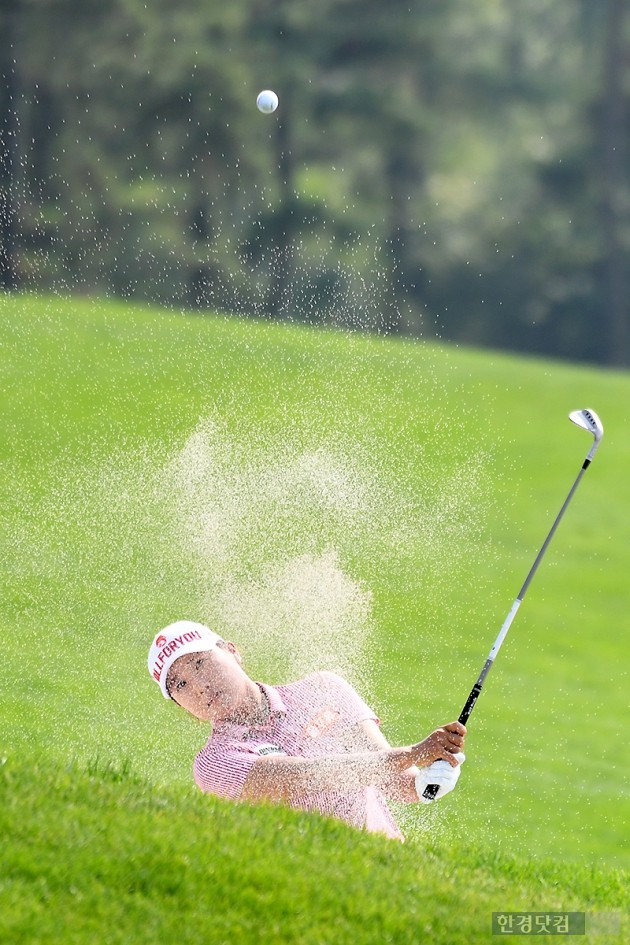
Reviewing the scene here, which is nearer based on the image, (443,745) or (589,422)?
(443,745)

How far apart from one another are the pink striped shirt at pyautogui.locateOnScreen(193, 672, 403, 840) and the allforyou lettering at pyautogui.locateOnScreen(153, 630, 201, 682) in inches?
11.1

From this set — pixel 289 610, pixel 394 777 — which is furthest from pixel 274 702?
pixel 289 610

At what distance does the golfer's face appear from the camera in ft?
16.3

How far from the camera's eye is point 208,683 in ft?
16.3

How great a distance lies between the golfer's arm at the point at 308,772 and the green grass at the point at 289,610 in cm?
22

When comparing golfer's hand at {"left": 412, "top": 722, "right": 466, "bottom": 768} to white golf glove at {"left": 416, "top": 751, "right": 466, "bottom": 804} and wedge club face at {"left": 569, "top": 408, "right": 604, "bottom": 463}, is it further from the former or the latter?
wedge club face at {"left": 569, "top": 408, "right": 604, "bottom": 463}

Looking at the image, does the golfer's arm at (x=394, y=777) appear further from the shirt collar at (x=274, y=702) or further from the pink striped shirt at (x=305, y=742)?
the shirt collar at (x=274, y=702)

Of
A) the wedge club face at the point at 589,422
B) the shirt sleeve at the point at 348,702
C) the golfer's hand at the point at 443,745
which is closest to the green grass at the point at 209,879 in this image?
the golfer's hand at the point at 443,745

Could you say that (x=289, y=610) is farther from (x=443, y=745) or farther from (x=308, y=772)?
(x=443, y=745)

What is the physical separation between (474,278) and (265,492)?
34900 mm

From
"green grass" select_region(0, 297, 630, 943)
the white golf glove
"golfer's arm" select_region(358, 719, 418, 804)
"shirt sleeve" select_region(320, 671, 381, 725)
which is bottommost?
"green grass" select_region(0, 297, 630, 943)

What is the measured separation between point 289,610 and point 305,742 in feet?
4.48

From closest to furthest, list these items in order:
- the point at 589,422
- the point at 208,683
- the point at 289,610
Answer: the point at 208,683 < the point at 589,422 < the point at 289,610

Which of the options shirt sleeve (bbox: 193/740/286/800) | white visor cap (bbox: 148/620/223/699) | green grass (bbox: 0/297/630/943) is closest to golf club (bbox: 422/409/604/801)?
green grass (bbox: 0/297/630/943)
